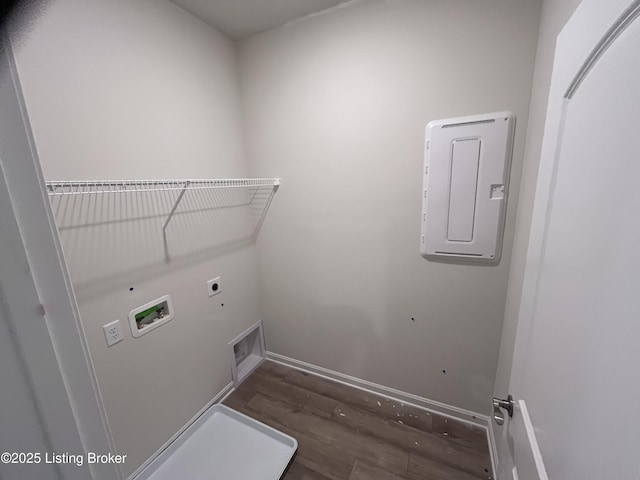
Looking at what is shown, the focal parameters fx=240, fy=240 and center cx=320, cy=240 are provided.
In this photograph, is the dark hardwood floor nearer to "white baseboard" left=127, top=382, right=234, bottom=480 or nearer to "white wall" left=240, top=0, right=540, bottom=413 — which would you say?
"white baseboard" left=127, top=382, right=234, bottom=480

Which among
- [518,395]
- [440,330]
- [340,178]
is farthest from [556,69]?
[440,330]

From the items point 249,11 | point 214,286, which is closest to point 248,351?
point 214,286

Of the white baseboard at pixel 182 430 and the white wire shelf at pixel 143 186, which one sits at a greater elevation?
the white wire shelf at pixel 143 186

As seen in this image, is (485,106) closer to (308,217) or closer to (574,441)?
(308,217)

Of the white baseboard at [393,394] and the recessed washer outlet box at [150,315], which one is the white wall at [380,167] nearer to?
the white baseboard at [393,394]

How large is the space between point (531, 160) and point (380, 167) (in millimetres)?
707

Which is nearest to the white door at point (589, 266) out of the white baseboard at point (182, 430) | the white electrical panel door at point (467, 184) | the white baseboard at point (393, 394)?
the white electrical panel door at point (467, 184)

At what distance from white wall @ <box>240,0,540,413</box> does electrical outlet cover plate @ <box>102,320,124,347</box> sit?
3.43 feet

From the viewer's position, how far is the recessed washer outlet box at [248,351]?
2000 mm

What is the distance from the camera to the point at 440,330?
1.52 m

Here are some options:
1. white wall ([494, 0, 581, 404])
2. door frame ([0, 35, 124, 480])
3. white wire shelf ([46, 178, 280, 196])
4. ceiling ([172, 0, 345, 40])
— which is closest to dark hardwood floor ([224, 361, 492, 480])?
white wall ([494, 0, 581, 404])

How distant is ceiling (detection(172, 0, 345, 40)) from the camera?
137cm

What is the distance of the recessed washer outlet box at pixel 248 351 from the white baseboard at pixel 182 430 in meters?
0.09

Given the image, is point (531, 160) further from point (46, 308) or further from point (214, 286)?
point (214, 286)
